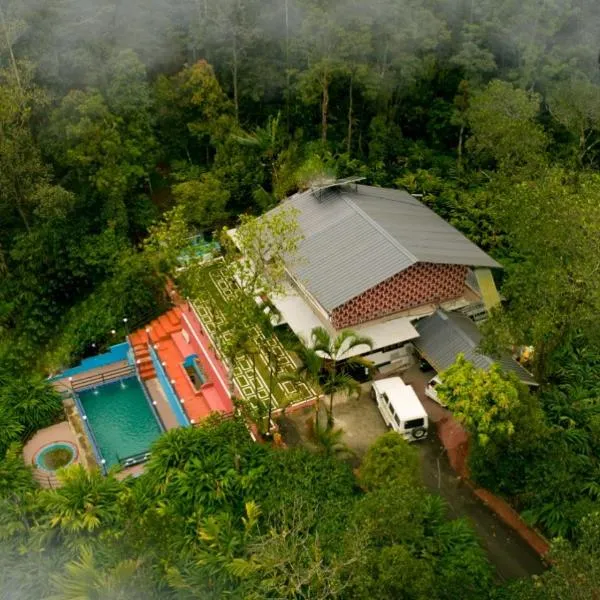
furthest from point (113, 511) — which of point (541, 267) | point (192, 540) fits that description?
point (541, 267)

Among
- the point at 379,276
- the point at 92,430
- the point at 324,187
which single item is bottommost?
the point at 379,276

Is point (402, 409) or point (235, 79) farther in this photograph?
point (235, 79)

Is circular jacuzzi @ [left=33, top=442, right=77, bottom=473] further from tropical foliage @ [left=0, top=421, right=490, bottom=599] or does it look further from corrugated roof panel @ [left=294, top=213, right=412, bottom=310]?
corrugated roof panel @ [left=294, top=213, right=412, bottom=310]

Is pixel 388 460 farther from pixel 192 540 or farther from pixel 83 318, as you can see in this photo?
pixel 83 318

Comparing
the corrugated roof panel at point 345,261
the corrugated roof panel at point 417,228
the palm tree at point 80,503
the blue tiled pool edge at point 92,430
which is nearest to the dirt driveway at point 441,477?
the corrugated roof panel at point 345,261

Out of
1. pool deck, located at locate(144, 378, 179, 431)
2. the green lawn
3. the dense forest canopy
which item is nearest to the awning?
the green lawn

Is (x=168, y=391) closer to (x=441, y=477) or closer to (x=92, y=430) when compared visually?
(x=92, y=430)

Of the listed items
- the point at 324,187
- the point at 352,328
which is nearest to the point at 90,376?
the point at 352,328

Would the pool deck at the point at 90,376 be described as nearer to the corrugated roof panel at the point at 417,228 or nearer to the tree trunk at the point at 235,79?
the corrugated roof panel at the point at 417,228
